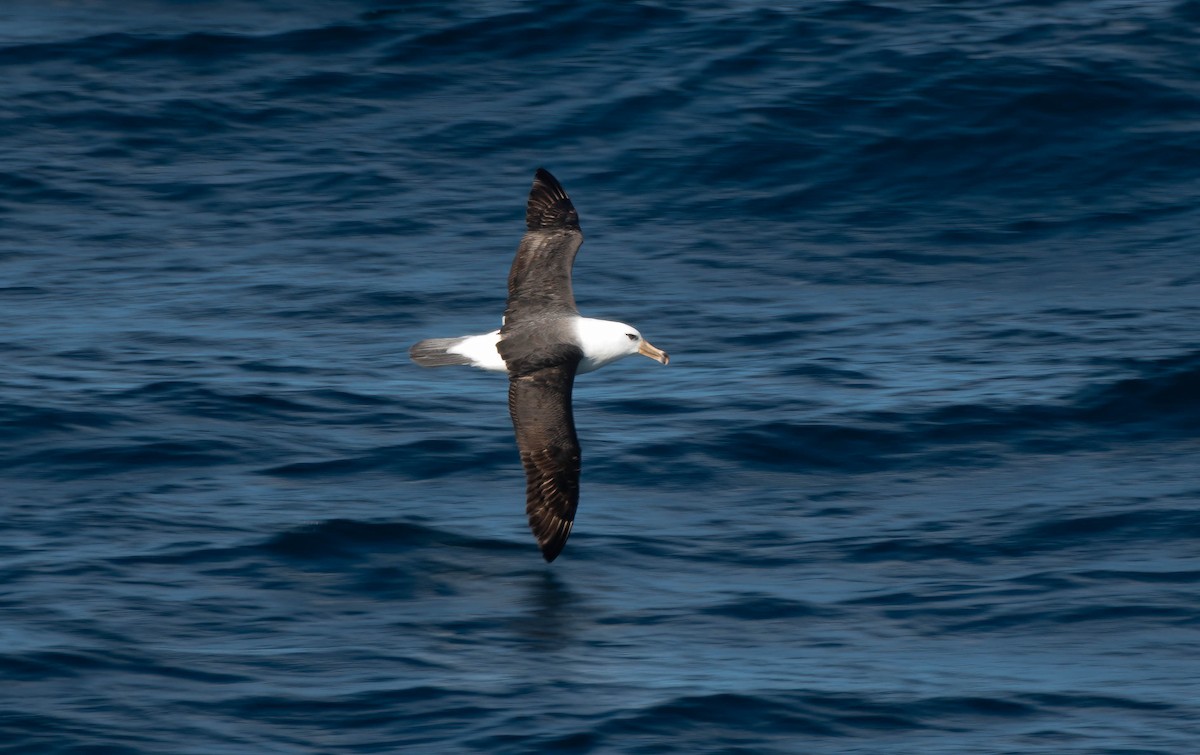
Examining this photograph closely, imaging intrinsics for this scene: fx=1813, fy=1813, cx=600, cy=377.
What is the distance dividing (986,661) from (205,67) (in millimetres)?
14115

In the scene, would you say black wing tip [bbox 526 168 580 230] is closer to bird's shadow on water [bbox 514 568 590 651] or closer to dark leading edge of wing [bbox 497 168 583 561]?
dark leading edge of wing [bbox 497 168 583 561]

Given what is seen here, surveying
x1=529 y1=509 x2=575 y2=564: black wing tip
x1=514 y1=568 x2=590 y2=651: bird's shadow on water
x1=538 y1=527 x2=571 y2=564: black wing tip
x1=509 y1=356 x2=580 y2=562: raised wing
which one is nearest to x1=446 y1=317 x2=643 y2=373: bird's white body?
x1=509 y1=356 x2=580 y2=562: raised wing

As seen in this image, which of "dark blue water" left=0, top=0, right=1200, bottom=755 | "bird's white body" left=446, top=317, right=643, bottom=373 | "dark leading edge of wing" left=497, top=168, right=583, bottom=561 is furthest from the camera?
"bird's white body" left=446, top=317, right=643, bottom=373

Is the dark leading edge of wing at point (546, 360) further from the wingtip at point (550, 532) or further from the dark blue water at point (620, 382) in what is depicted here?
the dark blue water at point (620, 382)

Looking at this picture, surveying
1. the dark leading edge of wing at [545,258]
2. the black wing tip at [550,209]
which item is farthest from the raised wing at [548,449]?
the black wing tip at [550,209]

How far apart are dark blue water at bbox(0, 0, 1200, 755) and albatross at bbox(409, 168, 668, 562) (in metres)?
0.54

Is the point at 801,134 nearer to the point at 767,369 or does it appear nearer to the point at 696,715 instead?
the point at 767,369

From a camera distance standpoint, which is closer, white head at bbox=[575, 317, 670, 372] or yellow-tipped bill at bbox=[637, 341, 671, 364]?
white head at bbox=[575, 317, 670, 372]

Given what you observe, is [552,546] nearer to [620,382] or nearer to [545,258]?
[545,258]

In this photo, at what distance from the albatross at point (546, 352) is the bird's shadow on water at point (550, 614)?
21 cm

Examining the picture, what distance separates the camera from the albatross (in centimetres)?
1195

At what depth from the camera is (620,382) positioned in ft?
52.1

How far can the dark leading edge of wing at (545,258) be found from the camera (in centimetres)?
1384

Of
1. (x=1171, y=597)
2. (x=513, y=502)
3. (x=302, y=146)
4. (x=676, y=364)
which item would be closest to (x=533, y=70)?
(x=302, y=146)
